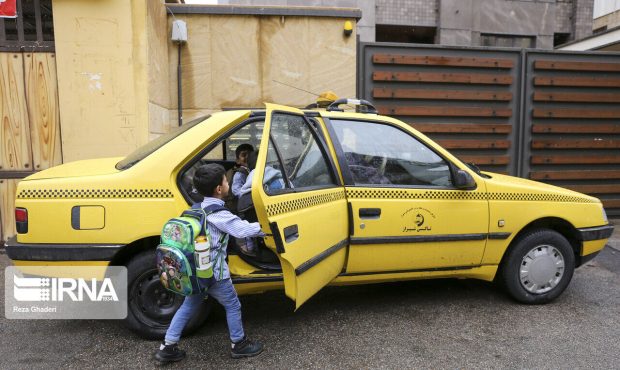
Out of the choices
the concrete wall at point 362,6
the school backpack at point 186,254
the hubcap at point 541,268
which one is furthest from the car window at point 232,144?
the concrete wall at point 362,6

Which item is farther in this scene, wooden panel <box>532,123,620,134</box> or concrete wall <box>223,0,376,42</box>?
concrete wall <box>223,0,376,42</box>

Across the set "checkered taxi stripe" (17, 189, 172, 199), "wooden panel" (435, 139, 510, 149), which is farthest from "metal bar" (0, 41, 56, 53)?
"wooden panel" (435, 139, 510, 149)

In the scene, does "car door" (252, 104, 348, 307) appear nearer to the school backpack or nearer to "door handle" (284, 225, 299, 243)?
"door handle" (284, 225, 299, 243)

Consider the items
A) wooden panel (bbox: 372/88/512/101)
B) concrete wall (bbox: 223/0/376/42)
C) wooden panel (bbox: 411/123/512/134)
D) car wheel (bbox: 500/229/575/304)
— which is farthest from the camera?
concrete wall (bbox: 223/0/376/42)

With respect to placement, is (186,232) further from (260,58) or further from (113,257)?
(260,58)

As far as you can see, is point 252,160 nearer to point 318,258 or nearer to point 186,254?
point 318,258

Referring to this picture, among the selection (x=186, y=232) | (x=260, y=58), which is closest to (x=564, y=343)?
(x=186, y=232)

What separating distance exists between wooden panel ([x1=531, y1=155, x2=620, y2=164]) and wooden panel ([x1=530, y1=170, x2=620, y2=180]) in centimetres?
17

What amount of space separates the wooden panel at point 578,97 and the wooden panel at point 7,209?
26.0 ft

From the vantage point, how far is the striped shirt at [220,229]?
110 inches

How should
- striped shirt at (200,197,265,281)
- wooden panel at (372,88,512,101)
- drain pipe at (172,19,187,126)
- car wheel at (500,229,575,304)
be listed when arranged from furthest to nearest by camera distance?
1. wooden panel at (372,88,512,101)
2. drain pipe at (172,19,187,126)
3. car wheel at (500,229,575,304)
4. striped shirt at (200,197,265,281)

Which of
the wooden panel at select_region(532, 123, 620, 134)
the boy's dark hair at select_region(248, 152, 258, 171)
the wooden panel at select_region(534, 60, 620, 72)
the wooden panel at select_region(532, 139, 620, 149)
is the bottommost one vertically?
the wooden panel at select_region(532, 139, 620, 149)

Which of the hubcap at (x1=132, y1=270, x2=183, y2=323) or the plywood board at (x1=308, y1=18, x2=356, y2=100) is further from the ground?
the plywood board at (x1=308, y1=18, x2=356, y2=100)

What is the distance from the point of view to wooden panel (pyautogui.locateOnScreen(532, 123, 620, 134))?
24.8 ft
